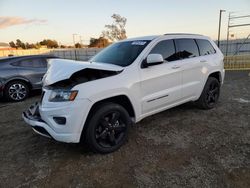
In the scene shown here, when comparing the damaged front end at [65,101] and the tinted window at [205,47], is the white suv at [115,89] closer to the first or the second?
the damaged front end at [65,101]

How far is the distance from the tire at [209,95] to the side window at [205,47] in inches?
25.4

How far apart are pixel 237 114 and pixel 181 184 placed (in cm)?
Answer: 304

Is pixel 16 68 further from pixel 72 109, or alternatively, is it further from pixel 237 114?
pixel 237 114

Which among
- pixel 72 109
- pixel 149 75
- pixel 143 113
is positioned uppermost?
pixel 149 75

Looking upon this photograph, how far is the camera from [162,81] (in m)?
3.95

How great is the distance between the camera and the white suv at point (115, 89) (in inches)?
119

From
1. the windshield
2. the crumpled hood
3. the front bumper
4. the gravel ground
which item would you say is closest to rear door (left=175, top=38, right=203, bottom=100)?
the gravel ground

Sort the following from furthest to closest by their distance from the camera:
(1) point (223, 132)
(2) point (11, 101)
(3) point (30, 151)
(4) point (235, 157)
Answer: (2) point (11, 101) < (1) point (223, 132) < (3) point (30, 151) < (4) point (235, 157)

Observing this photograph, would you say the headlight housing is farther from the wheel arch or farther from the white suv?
the wheel arch

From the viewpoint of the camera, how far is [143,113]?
379 centimetres

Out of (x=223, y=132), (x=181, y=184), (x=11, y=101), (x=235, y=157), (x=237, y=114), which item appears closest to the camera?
(x=181, y=184)

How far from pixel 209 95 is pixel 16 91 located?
6.00 meters

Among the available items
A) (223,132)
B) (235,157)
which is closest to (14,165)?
(235,157)

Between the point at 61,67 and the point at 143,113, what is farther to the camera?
the point at 143,113
